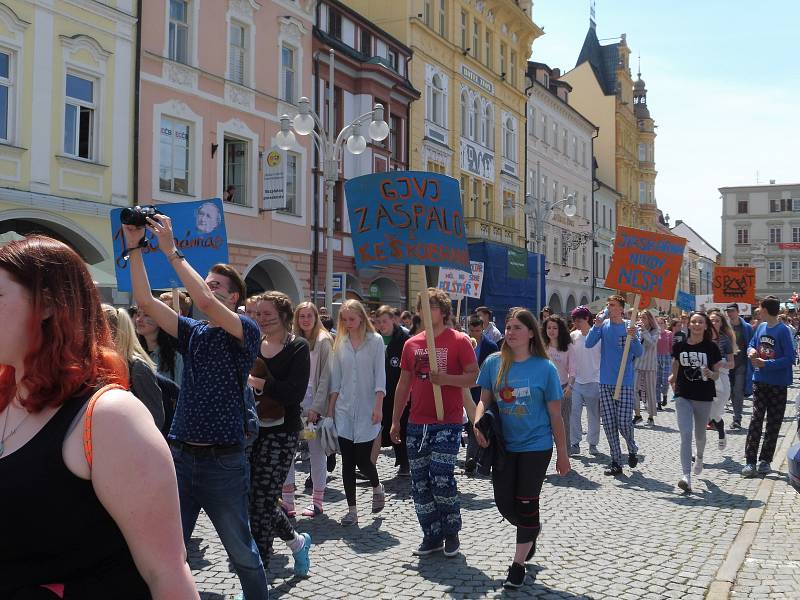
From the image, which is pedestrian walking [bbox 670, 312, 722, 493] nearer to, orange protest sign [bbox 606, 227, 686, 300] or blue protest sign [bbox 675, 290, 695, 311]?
orange protest sign [bbox 606, 227, 686, 300]

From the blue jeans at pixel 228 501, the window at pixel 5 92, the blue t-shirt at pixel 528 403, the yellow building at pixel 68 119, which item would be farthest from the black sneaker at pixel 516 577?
the window at pixel 5 92

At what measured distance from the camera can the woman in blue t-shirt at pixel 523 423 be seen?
5566 mm

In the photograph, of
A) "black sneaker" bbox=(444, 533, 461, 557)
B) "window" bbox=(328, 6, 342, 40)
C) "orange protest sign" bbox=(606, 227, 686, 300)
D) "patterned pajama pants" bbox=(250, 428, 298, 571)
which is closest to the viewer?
"patterned pajama pants" bbox=(250, 428, 298, 571)

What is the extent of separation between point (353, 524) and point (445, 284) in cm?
1365

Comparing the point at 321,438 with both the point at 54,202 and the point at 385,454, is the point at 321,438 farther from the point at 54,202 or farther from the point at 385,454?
the point at 54,202

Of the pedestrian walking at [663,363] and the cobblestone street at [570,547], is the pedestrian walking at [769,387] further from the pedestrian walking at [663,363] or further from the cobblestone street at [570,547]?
the pedestrian walking at [663,363]

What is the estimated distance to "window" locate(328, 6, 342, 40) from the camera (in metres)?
26.3

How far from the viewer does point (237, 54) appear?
2272 centimetres

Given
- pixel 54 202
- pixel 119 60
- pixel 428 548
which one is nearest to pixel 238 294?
pixel 428 548

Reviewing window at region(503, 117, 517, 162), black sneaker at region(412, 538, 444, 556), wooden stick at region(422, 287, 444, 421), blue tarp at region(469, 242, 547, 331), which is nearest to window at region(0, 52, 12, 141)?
wooden stick at region(422, 287, 444, 421)

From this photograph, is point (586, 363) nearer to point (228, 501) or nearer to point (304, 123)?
point (228, 501)

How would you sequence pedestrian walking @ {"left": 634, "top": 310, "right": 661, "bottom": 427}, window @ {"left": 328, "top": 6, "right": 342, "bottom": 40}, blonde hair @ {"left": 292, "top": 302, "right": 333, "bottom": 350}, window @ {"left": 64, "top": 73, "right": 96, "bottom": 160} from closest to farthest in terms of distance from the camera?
blonde hair @ {"left": 292, "top": 302, "right": 333, "bottom": 350} → pedestrian walking @ {"left": 634, "top": 310, "right": 661, "bottom": 427} → window @ {"left": 64, "top": 73, "right": 96, "bottom": 160} → window @ {"left": 328, "top": 6, "right": 342, "bottom": 40}

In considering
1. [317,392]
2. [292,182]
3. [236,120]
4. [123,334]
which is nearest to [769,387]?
[317,392]

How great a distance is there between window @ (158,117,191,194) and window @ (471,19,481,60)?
19.2m
